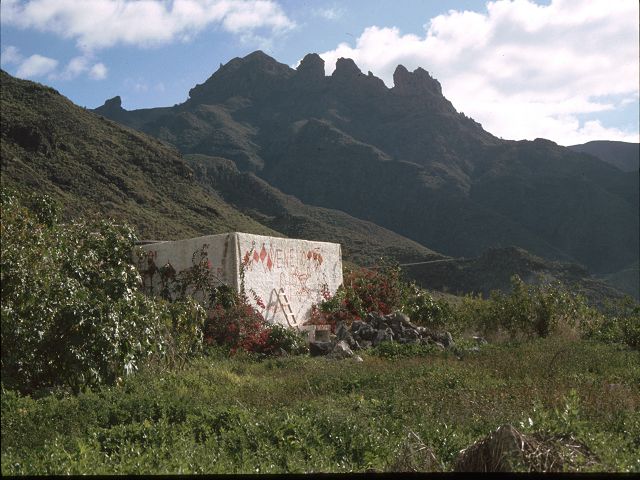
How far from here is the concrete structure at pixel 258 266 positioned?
40.4 feet

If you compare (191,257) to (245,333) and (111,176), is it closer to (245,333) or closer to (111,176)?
(245,333)

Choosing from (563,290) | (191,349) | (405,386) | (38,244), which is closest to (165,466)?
(38,244)

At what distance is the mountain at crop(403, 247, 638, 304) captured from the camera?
3984 centimetres

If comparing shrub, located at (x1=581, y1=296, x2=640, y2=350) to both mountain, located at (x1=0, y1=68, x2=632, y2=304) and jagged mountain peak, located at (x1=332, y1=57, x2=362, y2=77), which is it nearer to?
mountain, located at (x1=0, y1=68, x2=632, y2=304)

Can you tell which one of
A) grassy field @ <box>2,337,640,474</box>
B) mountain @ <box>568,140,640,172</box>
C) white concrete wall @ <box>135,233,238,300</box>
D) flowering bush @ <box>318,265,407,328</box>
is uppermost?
mountain @ <box>568,140,640,172</box>

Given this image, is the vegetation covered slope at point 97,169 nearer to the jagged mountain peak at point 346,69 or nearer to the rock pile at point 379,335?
the rock pile at point 379,335

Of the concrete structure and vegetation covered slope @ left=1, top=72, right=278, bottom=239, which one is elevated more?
vegetation covered slope @ left=1, top=72, right=278, bottom=239

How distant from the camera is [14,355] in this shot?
543 cm

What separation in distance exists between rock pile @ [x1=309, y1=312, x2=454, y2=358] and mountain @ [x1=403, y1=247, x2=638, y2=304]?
2620 centimetres

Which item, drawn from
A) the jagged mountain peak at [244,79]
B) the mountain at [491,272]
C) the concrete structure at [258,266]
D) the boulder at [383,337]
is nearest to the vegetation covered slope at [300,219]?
the mountain at [491,272]

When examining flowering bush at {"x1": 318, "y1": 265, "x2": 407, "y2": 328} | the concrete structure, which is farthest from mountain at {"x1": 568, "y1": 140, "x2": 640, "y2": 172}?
the concrete structure

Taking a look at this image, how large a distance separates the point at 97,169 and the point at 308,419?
89.1 feet

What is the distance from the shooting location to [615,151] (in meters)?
84.9

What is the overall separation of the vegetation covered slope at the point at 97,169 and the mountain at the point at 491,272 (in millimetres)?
12691
